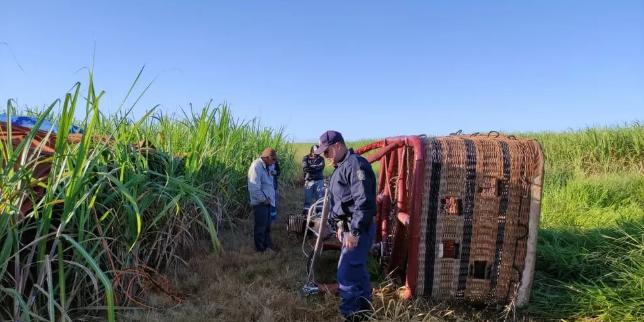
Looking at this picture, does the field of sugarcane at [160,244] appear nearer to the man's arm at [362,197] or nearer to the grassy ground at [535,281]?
the grassy ground at [535,281]

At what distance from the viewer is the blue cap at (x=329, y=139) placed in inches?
148

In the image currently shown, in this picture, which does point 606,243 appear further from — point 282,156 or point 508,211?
point 282,156

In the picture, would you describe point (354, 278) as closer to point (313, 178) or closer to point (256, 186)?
point (256, 186)

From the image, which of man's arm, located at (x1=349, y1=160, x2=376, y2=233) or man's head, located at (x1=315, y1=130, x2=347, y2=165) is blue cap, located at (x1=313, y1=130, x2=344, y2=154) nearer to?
man's head, located at (x1=315, y1=130, x2=347, y2=165)

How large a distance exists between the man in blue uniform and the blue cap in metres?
0.21

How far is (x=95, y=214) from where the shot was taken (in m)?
3.10

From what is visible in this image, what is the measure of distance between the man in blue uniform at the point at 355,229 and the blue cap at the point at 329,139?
0.21m

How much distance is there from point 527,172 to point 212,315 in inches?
114

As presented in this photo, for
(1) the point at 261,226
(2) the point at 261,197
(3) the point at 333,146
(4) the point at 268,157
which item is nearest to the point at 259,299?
(3) the point at 333,146

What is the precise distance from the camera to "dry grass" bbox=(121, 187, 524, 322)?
3.44 meters

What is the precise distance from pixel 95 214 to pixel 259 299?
60.6 inches

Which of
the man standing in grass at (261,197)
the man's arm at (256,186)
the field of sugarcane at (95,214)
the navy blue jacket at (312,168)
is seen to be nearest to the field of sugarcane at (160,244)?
the field of sugarcane at (95,214)

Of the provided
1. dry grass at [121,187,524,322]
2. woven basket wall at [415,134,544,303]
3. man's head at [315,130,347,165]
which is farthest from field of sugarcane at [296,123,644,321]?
man's head at [315,130,347,165]

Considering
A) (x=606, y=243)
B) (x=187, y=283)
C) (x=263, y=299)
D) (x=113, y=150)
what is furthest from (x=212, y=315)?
(x=606, y=243)
